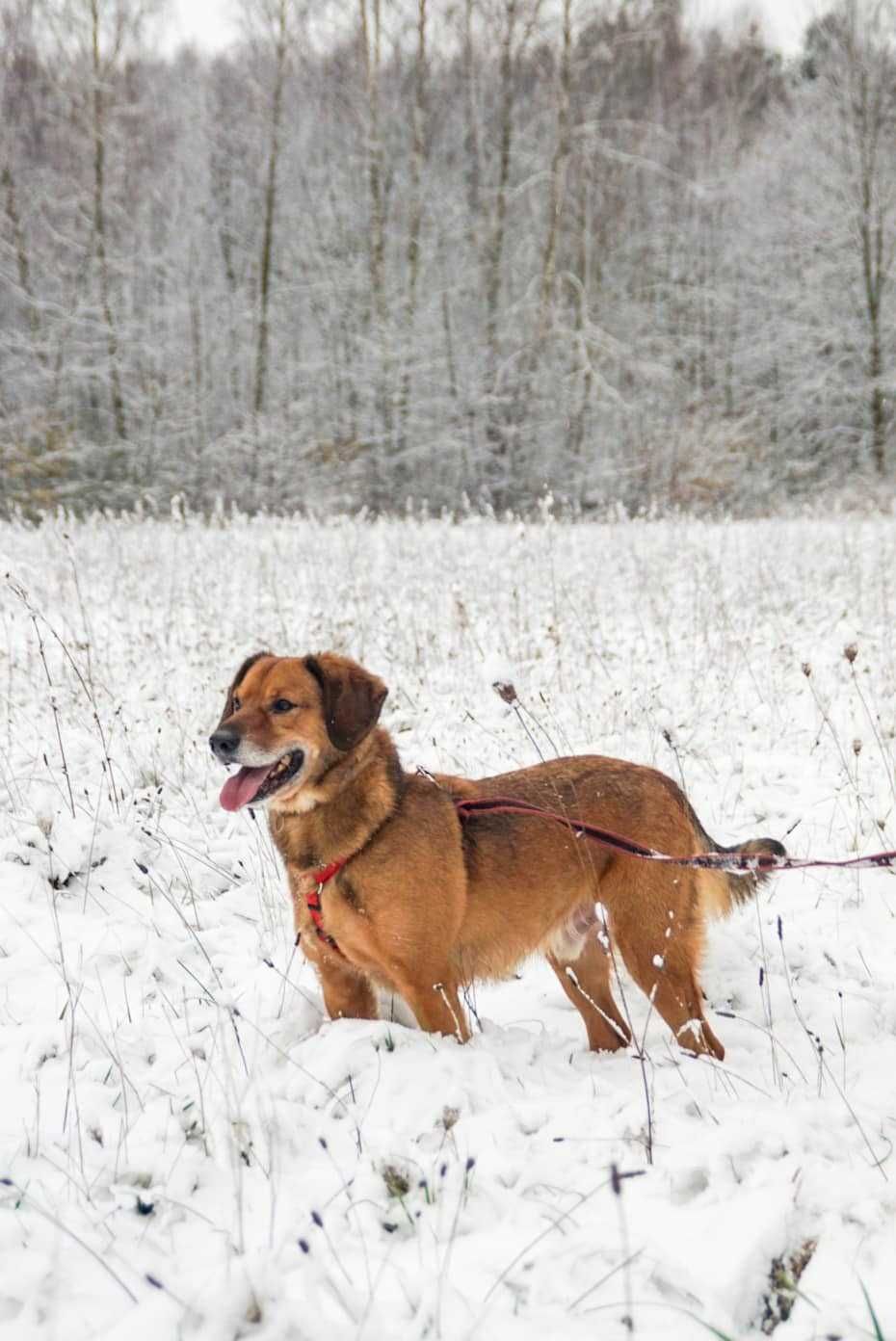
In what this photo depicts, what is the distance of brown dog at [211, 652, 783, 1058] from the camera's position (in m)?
2.84

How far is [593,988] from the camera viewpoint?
3250 mm

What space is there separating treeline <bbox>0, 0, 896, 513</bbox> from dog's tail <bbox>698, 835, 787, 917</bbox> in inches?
635

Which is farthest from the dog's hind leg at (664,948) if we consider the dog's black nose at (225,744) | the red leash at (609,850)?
the dog's black nose at (225,744)

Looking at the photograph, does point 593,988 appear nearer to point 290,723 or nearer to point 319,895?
point 319,895

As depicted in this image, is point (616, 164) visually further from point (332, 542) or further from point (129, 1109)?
point (129, 1109)

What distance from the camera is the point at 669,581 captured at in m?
9.14

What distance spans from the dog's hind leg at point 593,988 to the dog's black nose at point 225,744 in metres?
1.37

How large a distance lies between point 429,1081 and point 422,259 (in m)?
21.8

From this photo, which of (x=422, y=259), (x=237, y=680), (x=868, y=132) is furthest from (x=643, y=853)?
(x=868, y=132)

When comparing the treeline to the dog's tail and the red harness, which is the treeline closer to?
the red harness

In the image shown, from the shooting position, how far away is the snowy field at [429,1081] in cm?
190

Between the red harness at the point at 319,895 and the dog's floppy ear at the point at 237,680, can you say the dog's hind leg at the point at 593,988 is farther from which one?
the dog's floppy ear at the point at 237,680

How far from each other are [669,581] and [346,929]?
712cm

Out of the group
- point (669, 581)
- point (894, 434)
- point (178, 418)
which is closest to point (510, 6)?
point (178, 418)
